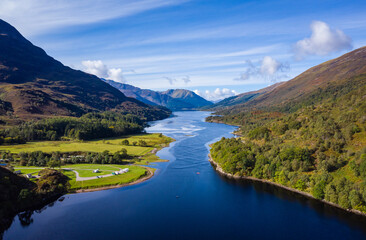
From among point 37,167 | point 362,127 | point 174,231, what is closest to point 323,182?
point 362,127

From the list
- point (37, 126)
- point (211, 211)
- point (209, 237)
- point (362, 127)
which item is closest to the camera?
point (209, 237)

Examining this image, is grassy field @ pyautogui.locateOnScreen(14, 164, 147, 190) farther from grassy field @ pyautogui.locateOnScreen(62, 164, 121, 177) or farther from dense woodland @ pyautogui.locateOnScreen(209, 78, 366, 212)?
dense woodland @ pyautogui.locateOnScreen(209, 78, 366, 212)

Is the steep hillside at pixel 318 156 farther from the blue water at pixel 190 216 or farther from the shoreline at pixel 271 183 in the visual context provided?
the blue water at pixel 190 216

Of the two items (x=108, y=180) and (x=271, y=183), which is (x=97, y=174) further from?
(x=271, y=183)

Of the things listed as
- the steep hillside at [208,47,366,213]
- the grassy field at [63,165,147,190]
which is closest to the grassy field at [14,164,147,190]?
the grassy field at [63,165,147,190]

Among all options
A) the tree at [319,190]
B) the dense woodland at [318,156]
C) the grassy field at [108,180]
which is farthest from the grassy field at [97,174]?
the tree at [319,190]

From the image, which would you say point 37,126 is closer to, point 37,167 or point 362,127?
point 37,167
